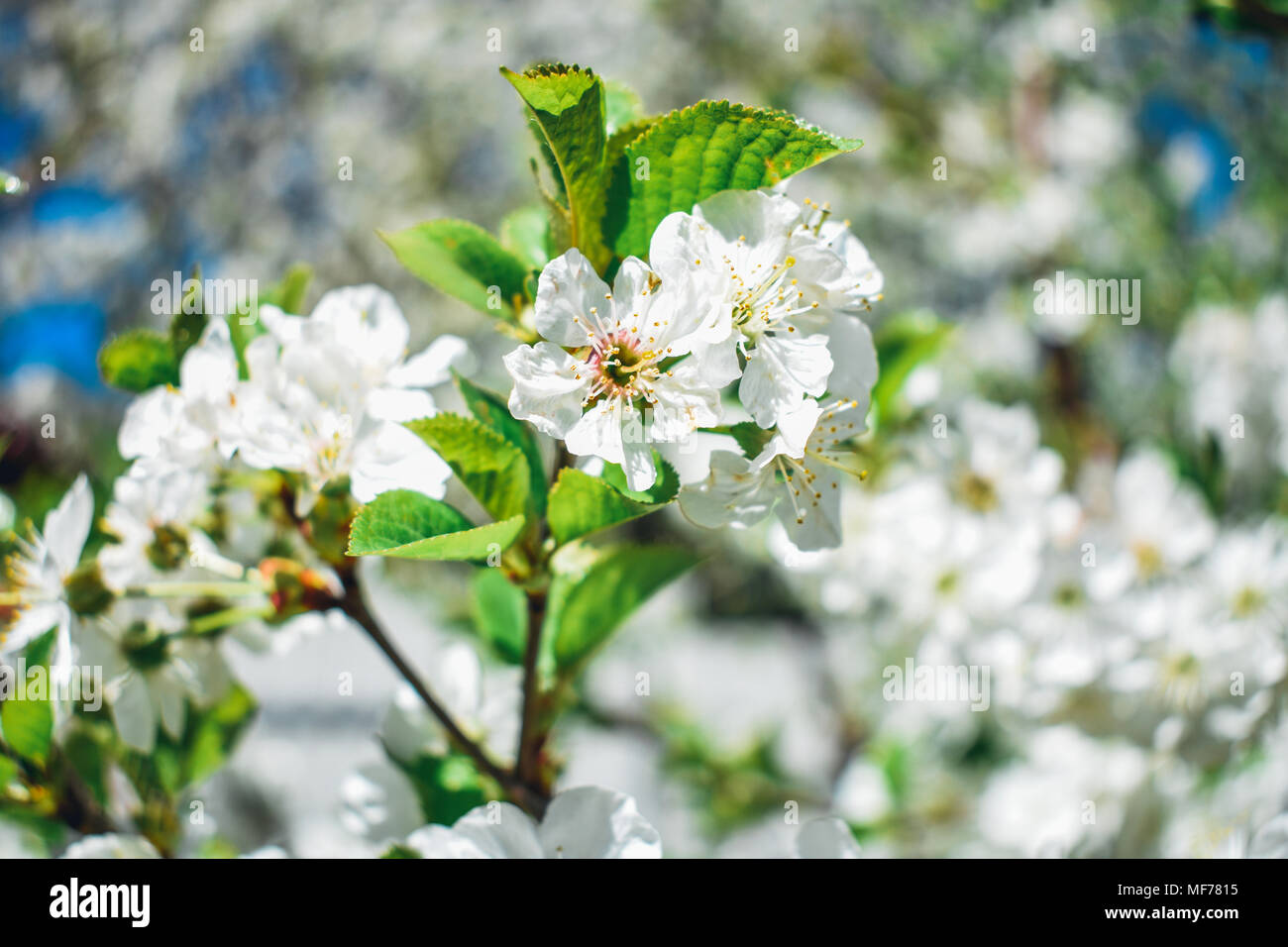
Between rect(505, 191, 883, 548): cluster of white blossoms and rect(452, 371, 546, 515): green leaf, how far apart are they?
57 mm

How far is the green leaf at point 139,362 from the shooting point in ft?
1.75

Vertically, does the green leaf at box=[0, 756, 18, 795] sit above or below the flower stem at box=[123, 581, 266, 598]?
below

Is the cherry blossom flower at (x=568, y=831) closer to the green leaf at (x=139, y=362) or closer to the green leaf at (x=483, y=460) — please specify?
the green leaf at (x=483, y=460)

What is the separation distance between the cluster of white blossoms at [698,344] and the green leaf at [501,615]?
0.25 meters

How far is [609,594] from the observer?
1.79 ft

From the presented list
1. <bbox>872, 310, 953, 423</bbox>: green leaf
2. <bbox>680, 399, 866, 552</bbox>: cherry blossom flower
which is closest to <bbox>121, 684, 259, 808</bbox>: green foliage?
<bbox>680, 399, 866, 552</bbox>: cherry blossom flower

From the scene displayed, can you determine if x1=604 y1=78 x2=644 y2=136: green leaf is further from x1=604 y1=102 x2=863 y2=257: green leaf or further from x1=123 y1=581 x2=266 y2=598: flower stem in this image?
x1=123 y1=581 x2=266 y2=598: flower stem

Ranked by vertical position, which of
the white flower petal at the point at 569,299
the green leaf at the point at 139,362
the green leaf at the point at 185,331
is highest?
the white flower petal at the point at 569,299

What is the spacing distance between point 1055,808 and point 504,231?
0.86 m

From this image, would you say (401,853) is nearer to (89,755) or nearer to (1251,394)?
(89,755)

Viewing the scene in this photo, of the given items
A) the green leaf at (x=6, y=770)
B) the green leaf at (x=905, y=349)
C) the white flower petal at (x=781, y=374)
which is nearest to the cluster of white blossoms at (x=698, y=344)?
the white flower petal at (x=781, y=374)

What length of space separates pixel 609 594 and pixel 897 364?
395 mm

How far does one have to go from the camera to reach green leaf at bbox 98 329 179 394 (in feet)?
1.75

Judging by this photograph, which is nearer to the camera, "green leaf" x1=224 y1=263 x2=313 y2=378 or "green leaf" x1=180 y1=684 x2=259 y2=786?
"green leaf" x1=224 y1=263 x2=313 y2=378
